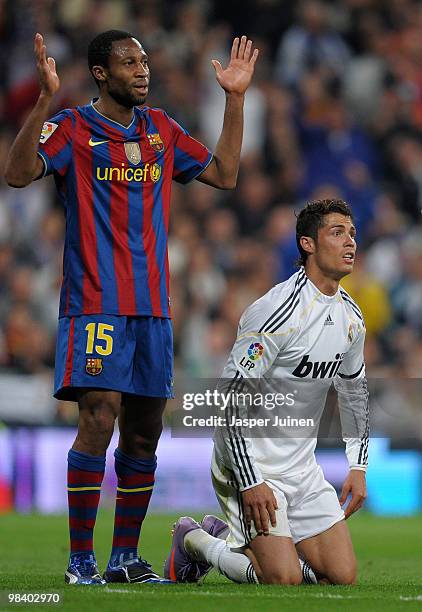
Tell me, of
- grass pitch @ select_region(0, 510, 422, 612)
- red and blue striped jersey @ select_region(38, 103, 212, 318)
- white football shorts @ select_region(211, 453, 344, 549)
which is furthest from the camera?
white football shorts @ select_region(211, 453, 344, 549)

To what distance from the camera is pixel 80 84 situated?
15133 millimetres

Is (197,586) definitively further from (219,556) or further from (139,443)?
(139,443)

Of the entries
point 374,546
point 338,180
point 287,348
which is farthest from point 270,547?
point 338,180

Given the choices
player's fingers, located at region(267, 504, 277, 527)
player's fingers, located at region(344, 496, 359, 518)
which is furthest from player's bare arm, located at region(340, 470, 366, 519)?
player's fingers, located at region(267, 504, 277, 527)

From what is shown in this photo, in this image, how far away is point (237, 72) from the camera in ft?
21.4

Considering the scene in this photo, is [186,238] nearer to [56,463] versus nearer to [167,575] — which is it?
[56,463]

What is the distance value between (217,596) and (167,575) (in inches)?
42.7

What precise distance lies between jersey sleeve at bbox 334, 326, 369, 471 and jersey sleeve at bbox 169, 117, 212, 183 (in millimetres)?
1065

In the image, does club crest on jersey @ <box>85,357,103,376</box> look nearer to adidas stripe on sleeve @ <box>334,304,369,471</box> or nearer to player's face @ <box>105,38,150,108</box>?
player's face @ <box>105,38,150,108</box>

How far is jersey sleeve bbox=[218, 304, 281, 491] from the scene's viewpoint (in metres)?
6.23

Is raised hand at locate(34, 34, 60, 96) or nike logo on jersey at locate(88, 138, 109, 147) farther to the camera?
nike logo on jersey at locate(88, 138, 109, 147)

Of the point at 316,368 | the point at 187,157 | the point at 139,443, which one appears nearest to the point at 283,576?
the point at 139,443

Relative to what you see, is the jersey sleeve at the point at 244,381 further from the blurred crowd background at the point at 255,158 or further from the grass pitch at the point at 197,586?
the blurred crowd background at the point at 255,158

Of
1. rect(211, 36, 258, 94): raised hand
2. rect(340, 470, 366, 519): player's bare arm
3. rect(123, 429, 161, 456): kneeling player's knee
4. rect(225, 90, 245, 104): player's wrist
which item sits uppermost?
rect(211, 36, 258, 94): raised hand
